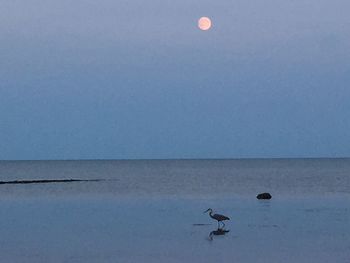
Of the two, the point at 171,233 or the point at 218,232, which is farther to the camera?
the point at 171,233

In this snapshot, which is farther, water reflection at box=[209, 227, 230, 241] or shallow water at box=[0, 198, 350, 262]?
water reflection at box=[209, 227, 230, 241]

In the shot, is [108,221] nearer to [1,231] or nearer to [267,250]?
[1,231]

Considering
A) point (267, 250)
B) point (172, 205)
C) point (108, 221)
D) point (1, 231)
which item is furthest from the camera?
point (172, 205)

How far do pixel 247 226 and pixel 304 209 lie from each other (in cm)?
1086

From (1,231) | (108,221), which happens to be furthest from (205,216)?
(1,231)

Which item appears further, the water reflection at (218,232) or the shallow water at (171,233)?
the water reflection at (218,232)

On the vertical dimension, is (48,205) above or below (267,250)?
above

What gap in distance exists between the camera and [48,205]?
4797 centimetres

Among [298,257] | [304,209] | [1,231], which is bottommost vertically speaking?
[298,257]

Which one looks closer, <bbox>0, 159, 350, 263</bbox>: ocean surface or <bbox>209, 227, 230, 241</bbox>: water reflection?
<bbox>0, 159, 350, 263</bbox>: ocean surface

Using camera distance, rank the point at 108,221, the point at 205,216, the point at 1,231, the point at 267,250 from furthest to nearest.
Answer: the point at 205,216 → the point at 108,221 → the point at 1,231 → the point at 267,250

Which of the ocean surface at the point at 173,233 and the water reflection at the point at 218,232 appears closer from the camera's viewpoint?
the ocean surface at the point at 173,233

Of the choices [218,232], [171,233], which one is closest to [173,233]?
[171,233]

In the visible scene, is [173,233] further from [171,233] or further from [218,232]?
[218,232]
